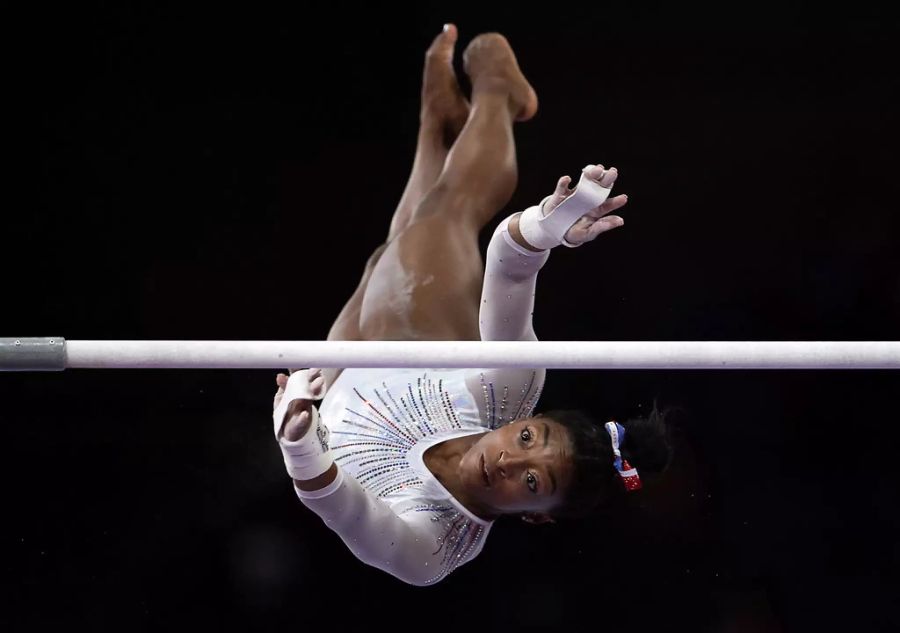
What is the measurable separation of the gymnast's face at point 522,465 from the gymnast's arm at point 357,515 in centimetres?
15

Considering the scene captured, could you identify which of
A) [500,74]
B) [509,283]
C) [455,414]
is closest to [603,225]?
[509,283]

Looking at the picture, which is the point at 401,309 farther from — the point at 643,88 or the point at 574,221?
the point at 643,88

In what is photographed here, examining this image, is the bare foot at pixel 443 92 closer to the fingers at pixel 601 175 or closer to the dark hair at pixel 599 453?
the dark hair at pixel 599 453

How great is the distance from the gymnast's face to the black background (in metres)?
0.70

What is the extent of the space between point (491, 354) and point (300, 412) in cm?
32

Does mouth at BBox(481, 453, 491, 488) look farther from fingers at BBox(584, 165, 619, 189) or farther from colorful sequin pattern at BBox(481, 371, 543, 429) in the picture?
fingers at BBox(584, 165, 619, 189)

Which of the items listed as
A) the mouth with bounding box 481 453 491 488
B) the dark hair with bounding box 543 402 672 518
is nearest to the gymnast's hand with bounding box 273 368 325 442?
the mouth with bounding box 481 453 491 488

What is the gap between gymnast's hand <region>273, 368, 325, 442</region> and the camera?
1524mm

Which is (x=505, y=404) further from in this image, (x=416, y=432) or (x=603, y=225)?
(x=603, y=225)

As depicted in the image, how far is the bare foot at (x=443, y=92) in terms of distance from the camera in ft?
8.85

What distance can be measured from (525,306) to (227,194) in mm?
1349

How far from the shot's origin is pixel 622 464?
1832 millimetres

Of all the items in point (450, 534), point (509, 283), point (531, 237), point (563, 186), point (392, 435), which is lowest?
point (450, 534)

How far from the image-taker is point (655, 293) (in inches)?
107
